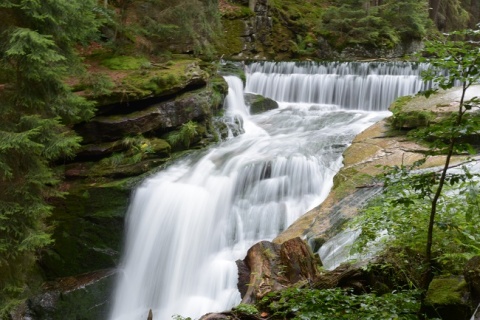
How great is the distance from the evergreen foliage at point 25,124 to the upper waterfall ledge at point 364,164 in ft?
13.6

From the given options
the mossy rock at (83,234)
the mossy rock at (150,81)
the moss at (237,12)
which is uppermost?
the moss at (237,12)

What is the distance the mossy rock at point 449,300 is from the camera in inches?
109

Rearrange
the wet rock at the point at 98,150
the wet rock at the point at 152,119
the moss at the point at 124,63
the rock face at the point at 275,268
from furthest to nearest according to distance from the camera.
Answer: the moss at the point at 124,63 → the wet rock at the point at 152,119 → the wet rock at the point at 98,150 → the rock face at the point at 275,268

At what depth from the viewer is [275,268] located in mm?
4531

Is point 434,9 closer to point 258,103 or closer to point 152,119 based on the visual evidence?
point 258,103

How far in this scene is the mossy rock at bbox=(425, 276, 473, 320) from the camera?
278cm

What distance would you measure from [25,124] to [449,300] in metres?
6.66

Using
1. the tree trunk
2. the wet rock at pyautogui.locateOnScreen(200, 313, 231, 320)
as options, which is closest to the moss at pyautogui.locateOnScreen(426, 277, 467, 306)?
the wet rock at pyautogui.locateOnScreen(200, 313, 231, 320)

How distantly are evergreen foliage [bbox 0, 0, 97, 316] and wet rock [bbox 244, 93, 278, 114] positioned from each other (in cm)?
780

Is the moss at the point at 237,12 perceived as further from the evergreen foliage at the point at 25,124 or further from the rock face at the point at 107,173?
the evergreen foliage at the point at 25,124

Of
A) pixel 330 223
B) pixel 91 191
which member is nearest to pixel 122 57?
pixel 91 191

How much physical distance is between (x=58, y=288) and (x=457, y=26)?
3126 centimetres

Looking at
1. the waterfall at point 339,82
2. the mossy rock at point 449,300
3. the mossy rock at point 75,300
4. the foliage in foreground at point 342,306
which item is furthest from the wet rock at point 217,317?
the waterfall at point 339,82

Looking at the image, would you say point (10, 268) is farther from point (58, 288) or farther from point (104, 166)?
point (104, 166)
